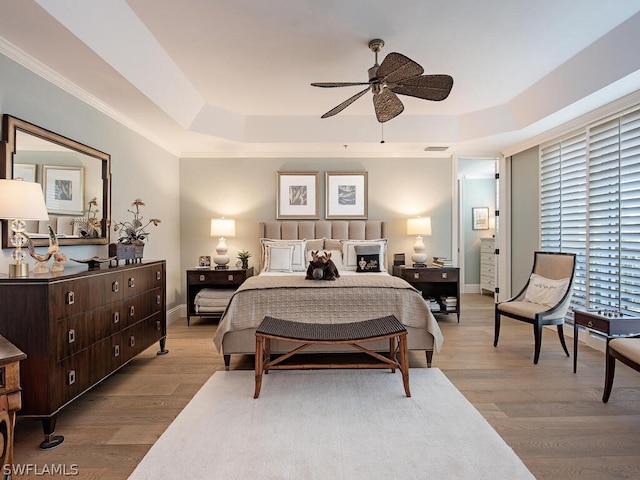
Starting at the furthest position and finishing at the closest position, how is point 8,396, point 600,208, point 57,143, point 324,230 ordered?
point 324,230, point 600,208, point 57,143, point 8,396

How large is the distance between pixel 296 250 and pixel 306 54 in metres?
2.53

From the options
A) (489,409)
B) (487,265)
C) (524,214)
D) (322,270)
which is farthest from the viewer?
(487,265)

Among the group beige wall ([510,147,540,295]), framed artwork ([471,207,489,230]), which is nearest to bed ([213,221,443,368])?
beige wall ([510,147,540,295])

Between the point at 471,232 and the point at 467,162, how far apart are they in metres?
1.84

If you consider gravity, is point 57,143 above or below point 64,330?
above

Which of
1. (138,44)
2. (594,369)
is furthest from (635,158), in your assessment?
(138,44)

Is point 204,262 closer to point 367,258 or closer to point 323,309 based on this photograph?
point 367,258

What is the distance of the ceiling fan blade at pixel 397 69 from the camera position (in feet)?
7.66

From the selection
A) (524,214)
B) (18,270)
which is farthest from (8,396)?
(524,214)

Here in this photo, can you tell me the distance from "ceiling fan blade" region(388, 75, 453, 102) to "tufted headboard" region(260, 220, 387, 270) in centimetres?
270

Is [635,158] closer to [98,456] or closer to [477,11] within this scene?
[477,11]

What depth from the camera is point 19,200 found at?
2016mm

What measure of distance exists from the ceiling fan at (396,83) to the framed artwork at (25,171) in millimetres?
2186

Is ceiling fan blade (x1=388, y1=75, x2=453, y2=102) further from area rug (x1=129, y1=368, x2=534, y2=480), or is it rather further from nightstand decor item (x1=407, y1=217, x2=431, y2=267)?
nightstand decor item (x1=407, y1=217, x2=431, y2=267)
